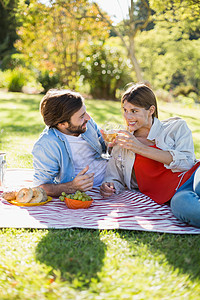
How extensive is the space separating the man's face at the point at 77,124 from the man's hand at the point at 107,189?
0.64 m

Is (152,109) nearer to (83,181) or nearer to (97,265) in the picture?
(83,181)

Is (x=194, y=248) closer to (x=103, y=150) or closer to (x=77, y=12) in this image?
(x=103, y=150)

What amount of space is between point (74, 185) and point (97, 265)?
131cm

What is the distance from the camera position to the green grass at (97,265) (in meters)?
2.03

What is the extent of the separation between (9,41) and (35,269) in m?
29.7

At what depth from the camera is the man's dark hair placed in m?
3.57

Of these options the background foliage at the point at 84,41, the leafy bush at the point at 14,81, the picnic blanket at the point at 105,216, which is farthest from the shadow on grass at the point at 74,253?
the leafy bush at the point at 14,81

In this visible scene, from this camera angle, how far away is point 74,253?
8.11 feet

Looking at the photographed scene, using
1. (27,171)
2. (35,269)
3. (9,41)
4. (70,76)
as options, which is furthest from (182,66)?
(35,269)

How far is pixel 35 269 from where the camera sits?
224cm

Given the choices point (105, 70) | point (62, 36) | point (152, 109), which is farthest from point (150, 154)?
point (62, 36)

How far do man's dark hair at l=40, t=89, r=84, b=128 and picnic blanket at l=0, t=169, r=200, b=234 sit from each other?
35.1 inches

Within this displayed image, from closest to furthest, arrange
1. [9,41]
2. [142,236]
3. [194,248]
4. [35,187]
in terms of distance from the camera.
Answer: [194,248] < [142,236] < [35,187] < [9,41]

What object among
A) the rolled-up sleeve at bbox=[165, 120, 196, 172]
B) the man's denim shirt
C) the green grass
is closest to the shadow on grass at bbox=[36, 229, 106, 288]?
the green grass
